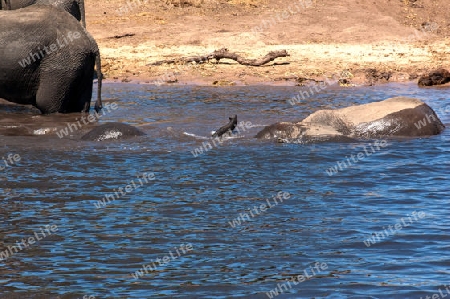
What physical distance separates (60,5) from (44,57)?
3730mm

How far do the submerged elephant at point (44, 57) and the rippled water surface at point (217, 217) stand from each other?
0.66 metres

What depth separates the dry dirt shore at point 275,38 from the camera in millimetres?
19750

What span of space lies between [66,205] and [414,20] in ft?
64.5

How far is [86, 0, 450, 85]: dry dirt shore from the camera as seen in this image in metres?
19.8

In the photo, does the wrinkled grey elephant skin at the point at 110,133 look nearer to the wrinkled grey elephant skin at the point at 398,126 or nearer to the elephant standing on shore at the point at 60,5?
the wrinkled grey elephant skin at the point at 398,126

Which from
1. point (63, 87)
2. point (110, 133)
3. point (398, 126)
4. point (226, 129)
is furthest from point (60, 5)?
point (398, 126)

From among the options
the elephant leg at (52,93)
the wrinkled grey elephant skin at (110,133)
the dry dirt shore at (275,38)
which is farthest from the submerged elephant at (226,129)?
the dry dirt shore at (275,38)

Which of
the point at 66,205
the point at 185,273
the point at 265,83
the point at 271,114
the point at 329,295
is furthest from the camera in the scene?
the point at 265,83

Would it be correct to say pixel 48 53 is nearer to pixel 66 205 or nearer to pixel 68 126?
pixel 68 126

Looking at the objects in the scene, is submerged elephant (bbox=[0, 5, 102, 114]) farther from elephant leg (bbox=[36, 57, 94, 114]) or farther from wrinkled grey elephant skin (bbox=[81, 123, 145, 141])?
wrinkled grey elephant skin (bbox=[81, 123, 145, 141])

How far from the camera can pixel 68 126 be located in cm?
1328

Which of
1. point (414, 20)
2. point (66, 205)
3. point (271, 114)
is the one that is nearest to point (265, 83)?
point (271, 114)

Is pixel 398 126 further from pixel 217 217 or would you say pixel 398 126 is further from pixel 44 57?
pixel 44 57

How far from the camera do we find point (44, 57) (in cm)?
1370
